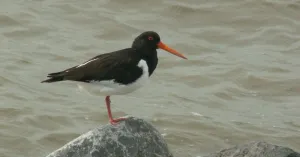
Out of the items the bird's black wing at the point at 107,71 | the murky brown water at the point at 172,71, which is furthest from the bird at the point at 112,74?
the murky brown water at the point at 172,71

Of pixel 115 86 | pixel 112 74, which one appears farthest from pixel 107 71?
pixel 115 86

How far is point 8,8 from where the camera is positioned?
18672 millimetres

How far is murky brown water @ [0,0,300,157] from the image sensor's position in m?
13.2

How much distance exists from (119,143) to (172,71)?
687cm

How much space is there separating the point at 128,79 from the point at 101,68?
375 millimetres

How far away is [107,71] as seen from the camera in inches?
Answer: 356

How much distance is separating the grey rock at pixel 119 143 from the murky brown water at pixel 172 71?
2.86 meters

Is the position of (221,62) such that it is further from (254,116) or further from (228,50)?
(254,116)

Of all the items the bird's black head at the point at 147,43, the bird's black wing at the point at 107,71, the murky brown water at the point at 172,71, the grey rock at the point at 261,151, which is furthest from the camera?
the murky brown water at the point at 172,71

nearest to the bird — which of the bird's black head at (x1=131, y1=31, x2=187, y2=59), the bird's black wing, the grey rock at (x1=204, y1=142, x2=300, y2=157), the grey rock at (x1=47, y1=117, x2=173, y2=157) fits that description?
the bird's black wing

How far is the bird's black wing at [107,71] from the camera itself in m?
9.00

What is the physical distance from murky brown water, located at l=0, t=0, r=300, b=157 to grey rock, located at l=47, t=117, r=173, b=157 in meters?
2.86

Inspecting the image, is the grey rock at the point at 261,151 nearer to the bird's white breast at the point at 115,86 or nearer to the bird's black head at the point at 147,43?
the bird's white breast at the point at 115,86

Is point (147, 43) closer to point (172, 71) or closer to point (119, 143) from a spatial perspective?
point (119, 143)
